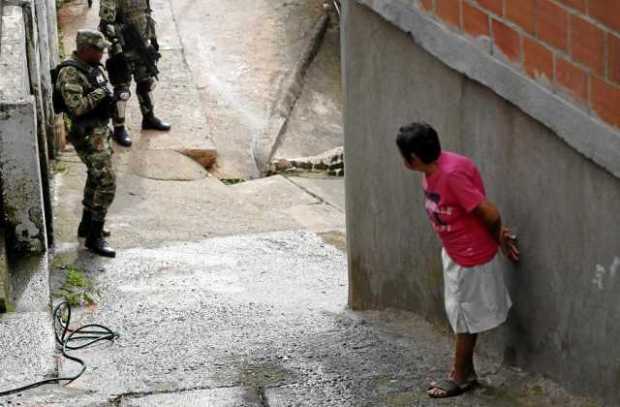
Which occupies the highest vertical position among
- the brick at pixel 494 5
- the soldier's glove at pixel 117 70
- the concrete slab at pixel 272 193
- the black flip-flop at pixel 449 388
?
the brick at pixel 494 5

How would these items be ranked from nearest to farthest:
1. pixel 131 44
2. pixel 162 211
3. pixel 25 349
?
1. pixel 25 349
2. pixel 162 211
3. pixel 131 44

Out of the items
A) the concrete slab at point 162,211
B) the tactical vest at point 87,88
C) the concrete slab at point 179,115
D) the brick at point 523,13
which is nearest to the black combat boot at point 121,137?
the concrete slab at point 179,115

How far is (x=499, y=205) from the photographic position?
16.9 feet

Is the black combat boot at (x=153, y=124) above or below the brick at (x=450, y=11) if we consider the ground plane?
below

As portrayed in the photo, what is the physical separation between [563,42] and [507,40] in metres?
0.41

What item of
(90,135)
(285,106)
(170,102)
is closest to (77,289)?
(90,135)

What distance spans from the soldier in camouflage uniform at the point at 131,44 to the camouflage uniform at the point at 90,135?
219 centimetres

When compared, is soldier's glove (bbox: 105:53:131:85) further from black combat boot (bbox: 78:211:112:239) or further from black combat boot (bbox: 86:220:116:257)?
black combat boot (bbox: 86:220:116:257)

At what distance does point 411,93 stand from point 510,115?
3.16 feet

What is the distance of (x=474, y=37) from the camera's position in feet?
17.0

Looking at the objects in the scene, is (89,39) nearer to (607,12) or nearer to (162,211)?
(162,211)

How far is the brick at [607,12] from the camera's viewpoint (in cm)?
421

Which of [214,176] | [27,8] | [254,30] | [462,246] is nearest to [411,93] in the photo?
[462,246]

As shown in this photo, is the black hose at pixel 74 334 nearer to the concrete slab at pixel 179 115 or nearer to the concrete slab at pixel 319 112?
the concrete slab at pixel 179 115
